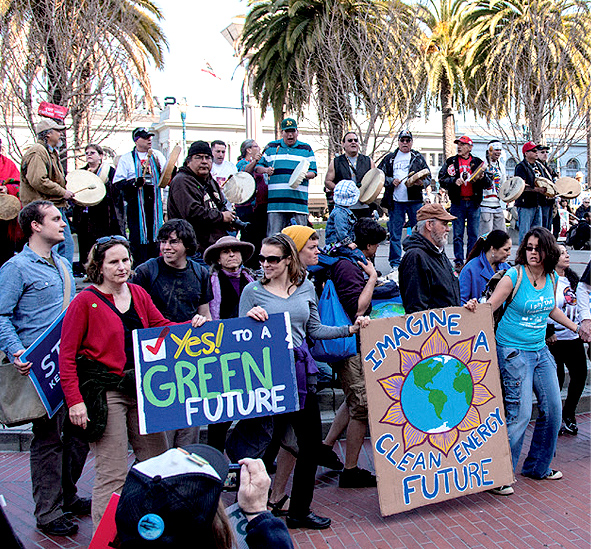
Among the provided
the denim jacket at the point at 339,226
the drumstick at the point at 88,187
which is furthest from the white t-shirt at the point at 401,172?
the drumstick at the point at 88,187

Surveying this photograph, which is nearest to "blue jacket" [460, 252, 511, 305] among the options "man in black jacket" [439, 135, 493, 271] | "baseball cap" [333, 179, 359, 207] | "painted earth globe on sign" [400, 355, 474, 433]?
"painted earth globe on sign" [400, 355, 474, 433]

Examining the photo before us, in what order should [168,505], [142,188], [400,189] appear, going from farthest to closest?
[400,189] < [142,188] < [168,505]

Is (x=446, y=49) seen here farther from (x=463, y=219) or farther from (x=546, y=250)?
(x=546, y=250)

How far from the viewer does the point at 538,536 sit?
12.5ft

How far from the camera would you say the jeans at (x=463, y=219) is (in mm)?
9383

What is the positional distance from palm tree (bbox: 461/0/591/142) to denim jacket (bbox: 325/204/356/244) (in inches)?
668

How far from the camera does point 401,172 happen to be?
902 cm

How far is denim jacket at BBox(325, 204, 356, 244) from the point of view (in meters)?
5.54

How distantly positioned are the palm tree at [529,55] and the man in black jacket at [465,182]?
42.0ft

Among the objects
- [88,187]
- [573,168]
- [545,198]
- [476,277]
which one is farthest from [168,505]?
[573,168]

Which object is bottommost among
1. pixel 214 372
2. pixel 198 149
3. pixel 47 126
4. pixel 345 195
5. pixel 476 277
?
pixel 214 372

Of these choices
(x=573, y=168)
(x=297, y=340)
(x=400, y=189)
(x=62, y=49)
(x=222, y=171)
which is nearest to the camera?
(x=297, y=340)

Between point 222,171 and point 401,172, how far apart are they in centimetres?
268

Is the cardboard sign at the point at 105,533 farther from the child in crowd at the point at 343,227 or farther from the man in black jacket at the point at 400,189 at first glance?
the man in black jacket at the point at 400,189
